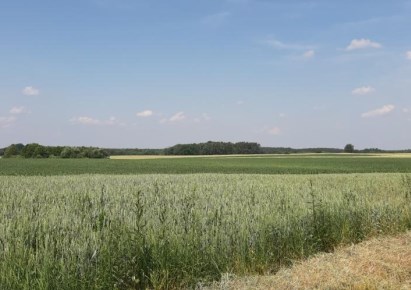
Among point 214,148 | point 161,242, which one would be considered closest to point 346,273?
point 161,242

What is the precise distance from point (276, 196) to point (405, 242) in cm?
Result: 397

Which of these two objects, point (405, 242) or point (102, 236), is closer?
point (102, 236)

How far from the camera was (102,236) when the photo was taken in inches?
249

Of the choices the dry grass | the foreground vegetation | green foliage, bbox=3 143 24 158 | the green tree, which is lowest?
the dry grass

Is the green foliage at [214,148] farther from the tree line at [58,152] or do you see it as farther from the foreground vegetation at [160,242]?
the foreground vegetation at [160,242]

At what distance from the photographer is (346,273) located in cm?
627

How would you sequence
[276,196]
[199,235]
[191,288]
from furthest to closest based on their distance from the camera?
1. [276,196]
2. [199,235]
3. [191,288]

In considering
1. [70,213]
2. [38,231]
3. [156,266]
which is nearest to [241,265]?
[156,266]

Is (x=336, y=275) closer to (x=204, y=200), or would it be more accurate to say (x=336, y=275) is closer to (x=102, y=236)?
(x=102, y=236)

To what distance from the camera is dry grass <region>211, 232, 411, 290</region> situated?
19.1 feet

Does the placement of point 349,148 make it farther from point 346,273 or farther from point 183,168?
point 346,273

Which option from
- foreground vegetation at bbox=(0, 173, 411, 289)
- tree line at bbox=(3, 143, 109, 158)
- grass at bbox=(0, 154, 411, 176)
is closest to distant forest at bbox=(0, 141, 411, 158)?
tree line at bbox=(3, 143, 109, 158)

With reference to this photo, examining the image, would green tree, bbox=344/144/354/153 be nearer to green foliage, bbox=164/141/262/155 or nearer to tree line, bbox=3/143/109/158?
green foliage, bbox=164/141/262/155

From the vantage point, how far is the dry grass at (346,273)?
229 inches
